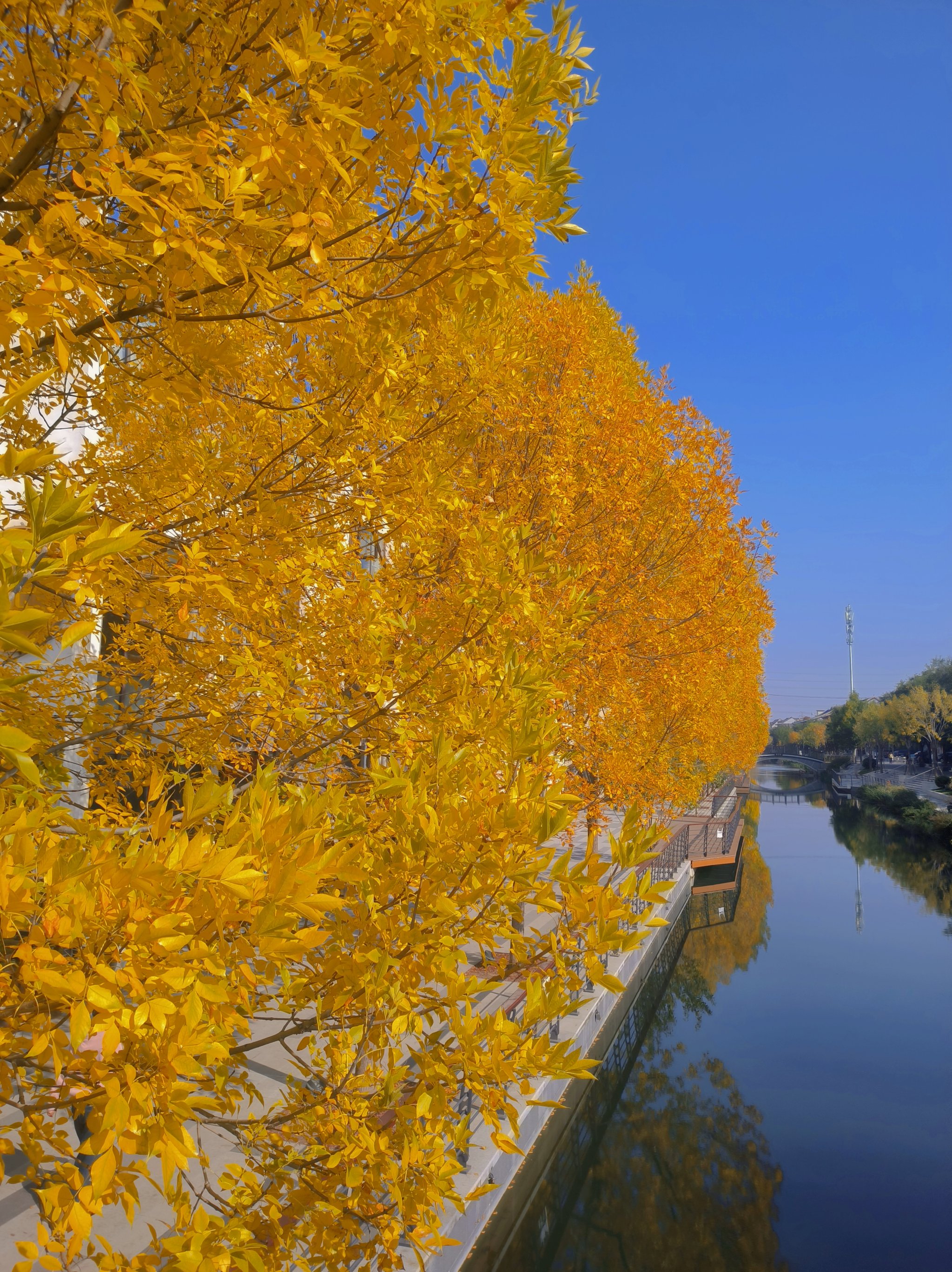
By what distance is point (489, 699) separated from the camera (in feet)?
8.71

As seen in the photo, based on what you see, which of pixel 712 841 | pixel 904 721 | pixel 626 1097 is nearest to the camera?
pixel 626 1097

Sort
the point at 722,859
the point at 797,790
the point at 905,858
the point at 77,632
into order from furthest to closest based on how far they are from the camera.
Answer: the point at 797,790 → the point at 905,858 → the point at 722,859 → the point at 77,632

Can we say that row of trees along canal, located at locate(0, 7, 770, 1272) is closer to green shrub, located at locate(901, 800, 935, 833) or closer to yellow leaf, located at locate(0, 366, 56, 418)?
yellow leaf, located at locate(0, 366, 56, 418)

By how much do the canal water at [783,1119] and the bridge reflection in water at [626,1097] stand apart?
54 millimetres

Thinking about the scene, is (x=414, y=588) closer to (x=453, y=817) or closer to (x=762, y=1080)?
(x=453, y=817)

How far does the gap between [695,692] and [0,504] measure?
35.1ft

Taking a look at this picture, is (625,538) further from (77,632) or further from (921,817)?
(921,817)

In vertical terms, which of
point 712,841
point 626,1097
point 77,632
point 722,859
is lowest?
point 626,1097

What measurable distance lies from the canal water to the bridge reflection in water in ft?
0.18

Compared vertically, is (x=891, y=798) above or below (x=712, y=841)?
below

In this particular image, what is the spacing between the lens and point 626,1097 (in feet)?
41.5

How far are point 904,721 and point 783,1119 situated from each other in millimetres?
61042

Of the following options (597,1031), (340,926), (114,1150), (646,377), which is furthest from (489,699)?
(646,377)

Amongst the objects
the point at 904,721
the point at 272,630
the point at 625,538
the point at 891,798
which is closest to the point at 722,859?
the point at 625,538
